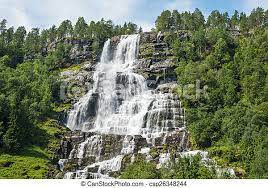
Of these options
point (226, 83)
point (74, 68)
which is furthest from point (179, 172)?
point (74, 68)

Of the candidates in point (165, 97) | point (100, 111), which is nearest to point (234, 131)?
point (165, 97)

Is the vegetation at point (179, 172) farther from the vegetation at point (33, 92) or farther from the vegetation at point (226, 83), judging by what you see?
the vegetation at point (33, 92)

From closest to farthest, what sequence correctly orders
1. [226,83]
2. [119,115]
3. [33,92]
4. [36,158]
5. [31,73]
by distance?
1. [36,158]
2. [119,115]
3. [226,83]
4. [33,92]
5. [31,73]

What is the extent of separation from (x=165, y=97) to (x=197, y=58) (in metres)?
23.1

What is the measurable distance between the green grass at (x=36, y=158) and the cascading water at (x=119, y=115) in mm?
3618

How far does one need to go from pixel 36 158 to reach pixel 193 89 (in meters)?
34.2

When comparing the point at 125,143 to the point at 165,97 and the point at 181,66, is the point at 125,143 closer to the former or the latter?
the point at 165,97

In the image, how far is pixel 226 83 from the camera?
299 ft

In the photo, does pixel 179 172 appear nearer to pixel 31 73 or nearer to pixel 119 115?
pixel 119 115

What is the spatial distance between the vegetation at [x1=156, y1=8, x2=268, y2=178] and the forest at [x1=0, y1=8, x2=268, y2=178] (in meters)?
0.10

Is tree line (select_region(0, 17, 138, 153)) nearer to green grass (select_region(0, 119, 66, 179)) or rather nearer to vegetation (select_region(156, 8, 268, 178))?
green grass (select_region(0, 119, 66, 179))

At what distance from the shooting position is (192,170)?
47.5 meters

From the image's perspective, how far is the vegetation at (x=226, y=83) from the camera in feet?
223

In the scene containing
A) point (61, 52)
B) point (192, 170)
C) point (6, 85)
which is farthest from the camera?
point (61, 52)
